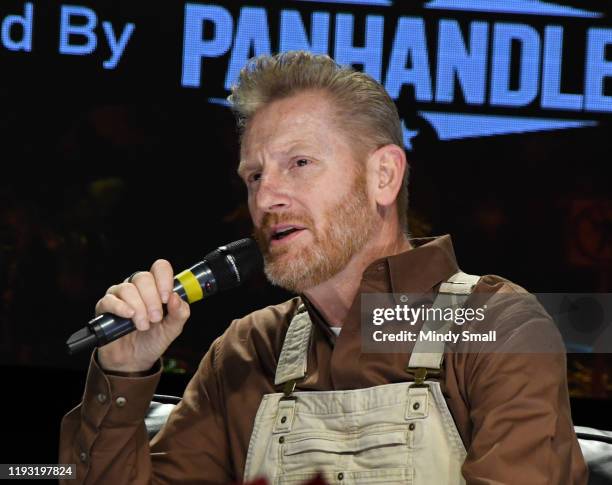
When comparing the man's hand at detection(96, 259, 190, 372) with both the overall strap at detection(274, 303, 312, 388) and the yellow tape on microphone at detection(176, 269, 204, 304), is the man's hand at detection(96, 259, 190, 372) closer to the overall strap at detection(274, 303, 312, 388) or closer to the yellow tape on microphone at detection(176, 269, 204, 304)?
the yellow tape on microphone at detection(176, 269, 204, 304)

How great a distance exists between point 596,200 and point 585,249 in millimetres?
152

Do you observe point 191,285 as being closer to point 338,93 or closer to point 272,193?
point 272,193

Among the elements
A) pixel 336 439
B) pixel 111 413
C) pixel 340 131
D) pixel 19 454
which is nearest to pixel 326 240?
pixel 340 131

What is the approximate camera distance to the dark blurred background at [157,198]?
10.7 feet

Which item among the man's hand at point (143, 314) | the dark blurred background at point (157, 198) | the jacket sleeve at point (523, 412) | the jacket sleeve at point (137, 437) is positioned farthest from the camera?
the dark blurred background at point (157, 198)

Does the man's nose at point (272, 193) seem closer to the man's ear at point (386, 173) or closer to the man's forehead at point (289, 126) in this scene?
the man's forehead at point (289, 126)

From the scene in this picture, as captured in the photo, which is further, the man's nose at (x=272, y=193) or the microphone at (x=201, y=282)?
the man's nose at (x=272, y=193)

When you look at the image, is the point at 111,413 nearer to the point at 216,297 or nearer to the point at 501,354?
the point at 501,354

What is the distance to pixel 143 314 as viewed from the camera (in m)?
1.69

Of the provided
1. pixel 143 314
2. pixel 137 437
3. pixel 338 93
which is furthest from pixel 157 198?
pixel 143 314

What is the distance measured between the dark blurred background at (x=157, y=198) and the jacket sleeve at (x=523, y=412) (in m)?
1.55

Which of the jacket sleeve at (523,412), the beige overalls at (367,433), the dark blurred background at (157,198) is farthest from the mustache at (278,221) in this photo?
the dark blurred background at (157,198)

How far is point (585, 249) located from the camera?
325 cm

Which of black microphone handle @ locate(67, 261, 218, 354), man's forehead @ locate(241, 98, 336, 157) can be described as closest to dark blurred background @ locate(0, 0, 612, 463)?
man's forehead @ locate(241, 98, 336, 157)
